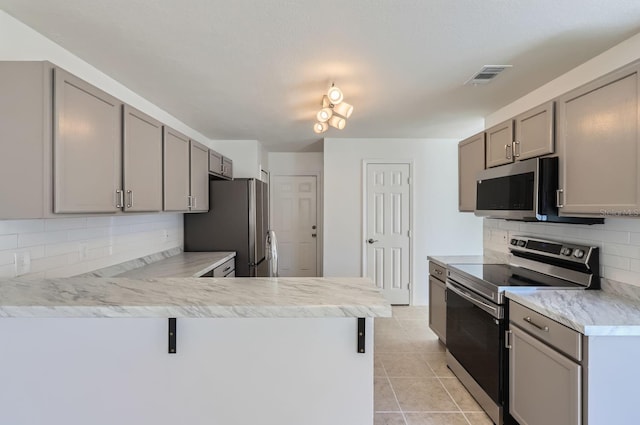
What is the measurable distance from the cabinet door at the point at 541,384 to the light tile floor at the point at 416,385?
0.43 m

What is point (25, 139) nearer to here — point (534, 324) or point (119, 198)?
point (119, 198)

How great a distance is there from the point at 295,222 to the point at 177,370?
14.4 ft

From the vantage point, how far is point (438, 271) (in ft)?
10.1

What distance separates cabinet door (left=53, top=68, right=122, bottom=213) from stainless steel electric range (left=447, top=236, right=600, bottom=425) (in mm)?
2384

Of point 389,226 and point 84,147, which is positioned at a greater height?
point 84,147

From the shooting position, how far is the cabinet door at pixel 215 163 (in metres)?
3.59

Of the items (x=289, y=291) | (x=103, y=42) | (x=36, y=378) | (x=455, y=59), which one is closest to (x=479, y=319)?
(x=289, y=291)

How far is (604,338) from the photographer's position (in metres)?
1.40

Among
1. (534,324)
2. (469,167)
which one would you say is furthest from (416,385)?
(469,167)

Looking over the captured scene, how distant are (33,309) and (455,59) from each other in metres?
2.52

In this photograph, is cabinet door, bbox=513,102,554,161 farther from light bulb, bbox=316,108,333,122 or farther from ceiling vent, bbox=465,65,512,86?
light bulb, bbox=316,108,333,122

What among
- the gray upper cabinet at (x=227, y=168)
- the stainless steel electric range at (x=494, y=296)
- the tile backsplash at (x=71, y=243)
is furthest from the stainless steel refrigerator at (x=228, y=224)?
the stainless steel electric range at (x=494, y=296)

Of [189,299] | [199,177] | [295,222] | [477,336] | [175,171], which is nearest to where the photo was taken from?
[189,299]

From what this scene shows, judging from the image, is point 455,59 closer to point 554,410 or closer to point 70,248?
point 554,410
